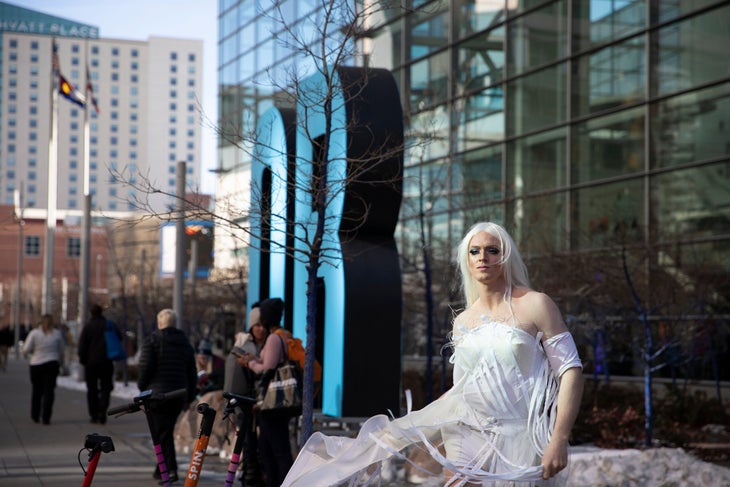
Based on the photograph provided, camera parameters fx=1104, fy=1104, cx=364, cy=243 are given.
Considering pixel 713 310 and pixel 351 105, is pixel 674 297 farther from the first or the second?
pixel 351 105

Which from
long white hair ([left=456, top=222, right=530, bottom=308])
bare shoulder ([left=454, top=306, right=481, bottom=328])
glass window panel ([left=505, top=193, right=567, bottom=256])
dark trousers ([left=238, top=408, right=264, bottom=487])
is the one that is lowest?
dark trousers ([left=238, top=408, right=264, bottom=487])

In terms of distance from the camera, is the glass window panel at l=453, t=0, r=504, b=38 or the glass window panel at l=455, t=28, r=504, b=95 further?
the glass window panel at l=453, t=0, r=504, b=38

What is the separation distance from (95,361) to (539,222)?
10.5 meters

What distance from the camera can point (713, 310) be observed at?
1997 cm

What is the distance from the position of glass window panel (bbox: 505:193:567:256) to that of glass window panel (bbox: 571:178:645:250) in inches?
15.4

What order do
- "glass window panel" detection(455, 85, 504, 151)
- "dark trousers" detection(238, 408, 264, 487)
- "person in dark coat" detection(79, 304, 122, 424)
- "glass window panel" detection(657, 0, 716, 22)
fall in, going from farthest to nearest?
"glass window panel" detection(455, 85, 504, 151)
"glass window panel" detection(657, 0, 716, 22)
"person in dark coat" detection(79, 304, 122, 424)
"dark trousers" detection(238, 408, 264, 487)

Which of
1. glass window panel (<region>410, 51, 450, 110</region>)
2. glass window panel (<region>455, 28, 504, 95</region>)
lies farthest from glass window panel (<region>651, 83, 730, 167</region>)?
glass window panel (<region>410, 51, 450, 110</region>)

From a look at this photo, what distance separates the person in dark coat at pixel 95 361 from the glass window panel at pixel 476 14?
1609cm

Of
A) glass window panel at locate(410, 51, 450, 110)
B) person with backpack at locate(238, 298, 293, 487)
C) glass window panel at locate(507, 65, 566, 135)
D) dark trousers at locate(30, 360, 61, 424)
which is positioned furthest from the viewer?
glass window panel at locate(410, 51, 450, 110)

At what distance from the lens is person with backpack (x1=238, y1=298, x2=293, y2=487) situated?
9.30 metres

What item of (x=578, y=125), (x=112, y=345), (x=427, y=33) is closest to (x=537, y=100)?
(x=578, y=125)

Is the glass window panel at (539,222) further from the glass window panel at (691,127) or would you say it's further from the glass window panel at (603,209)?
the glass window panel at (691,127)

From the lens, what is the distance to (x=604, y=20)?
2594cm

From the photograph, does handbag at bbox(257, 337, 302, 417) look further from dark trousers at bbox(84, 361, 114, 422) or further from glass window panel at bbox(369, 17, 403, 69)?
glass window panel at bbox(369, 17, 403, 69)
